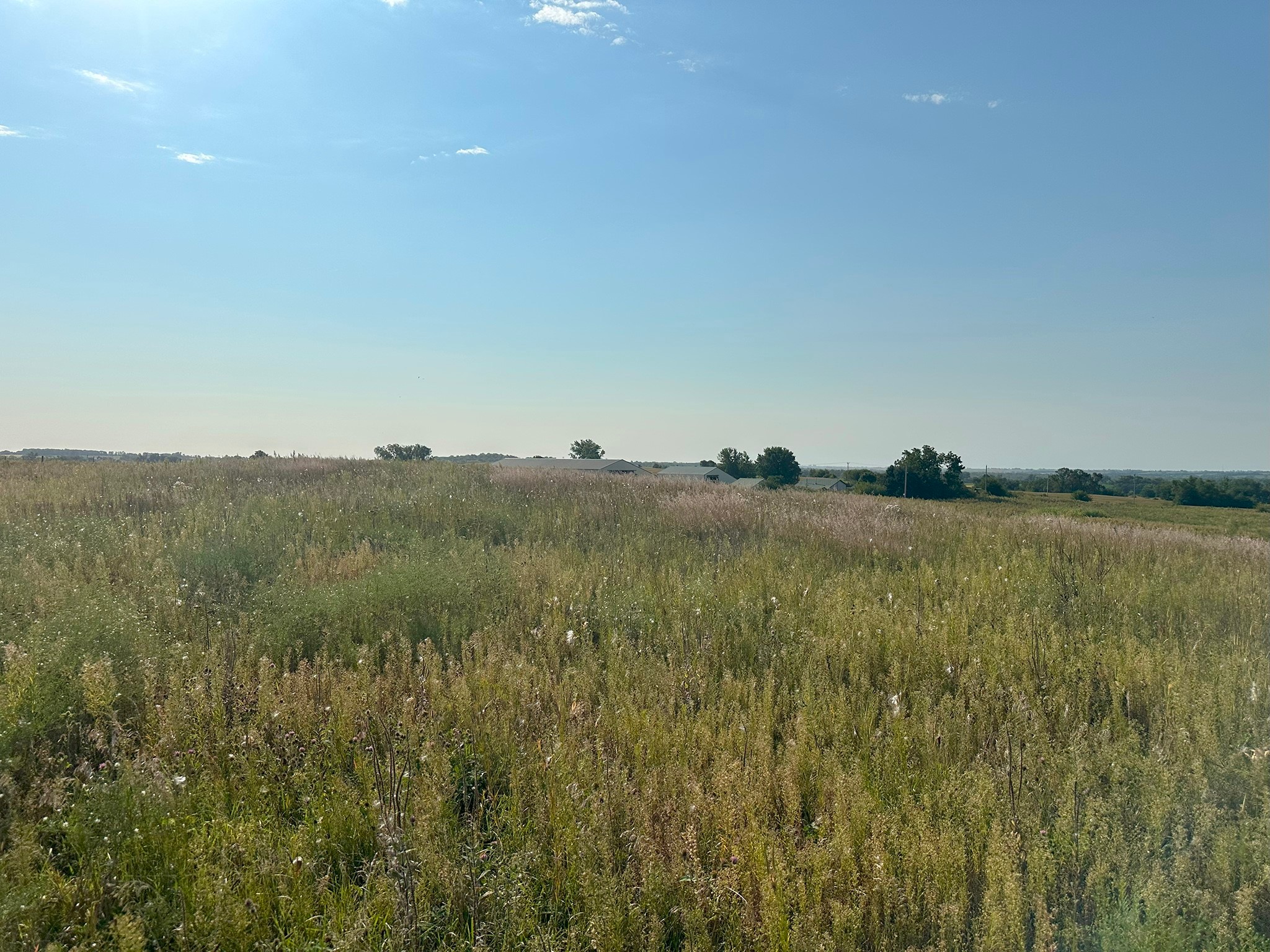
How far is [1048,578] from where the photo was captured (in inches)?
285

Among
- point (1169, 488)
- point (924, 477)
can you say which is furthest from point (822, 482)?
point (1169, 488)

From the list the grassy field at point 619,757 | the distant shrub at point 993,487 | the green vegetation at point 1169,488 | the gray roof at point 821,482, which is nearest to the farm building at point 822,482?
the gray roof at point 821,482

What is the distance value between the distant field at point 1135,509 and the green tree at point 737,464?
38089 mm

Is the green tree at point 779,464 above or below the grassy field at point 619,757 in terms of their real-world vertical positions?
above

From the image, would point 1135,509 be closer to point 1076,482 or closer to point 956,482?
point 956,482

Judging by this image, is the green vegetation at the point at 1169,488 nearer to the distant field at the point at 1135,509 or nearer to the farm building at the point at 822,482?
the distant field at the point at 1135,509

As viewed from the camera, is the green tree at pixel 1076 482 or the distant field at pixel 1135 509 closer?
the distant field at pixel 1135 509

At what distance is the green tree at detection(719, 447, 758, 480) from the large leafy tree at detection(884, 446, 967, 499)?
2518 centimetres

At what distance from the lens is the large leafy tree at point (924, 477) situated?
83.8m

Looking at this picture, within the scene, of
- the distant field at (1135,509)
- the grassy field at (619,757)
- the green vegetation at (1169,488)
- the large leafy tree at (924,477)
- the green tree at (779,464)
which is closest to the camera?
the grassy field at (619,757)

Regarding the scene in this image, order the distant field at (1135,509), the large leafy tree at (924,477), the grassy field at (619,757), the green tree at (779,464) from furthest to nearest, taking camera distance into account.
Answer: the green tree at (779,464)
the large leafy tree at (924,477)
the distant field at (1135,509)
the grassy field at (619,757)

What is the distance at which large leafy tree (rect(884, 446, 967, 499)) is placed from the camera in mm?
83750

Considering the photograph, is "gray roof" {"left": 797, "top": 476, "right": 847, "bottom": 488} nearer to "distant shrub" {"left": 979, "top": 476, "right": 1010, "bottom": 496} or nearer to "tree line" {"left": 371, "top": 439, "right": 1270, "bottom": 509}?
"tree line" {"left": 371, "top": 439, "right": 1270, "bottom": 509}

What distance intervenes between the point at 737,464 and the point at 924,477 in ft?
105
